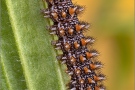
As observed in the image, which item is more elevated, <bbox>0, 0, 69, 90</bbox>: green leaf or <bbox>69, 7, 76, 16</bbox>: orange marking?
<bbox>69, 7, 76, 16</bbox>: orange marking

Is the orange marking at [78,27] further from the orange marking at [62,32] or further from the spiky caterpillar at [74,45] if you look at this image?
the orange marking at [62,32]

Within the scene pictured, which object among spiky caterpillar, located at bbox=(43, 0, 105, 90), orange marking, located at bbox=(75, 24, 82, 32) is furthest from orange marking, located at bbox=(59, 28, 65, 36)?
orange marking, located at bbox=(75, 24, 82, 32)

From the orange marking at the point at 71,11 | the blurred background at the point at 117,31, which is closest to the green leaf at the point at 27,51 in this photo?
the orange marking at the point at 71,11

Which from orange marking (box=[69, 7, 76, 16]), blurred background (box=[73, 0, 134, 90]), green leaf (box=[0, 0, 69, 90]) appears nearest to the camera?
green leaf (box=[0, 0, 69, 90])

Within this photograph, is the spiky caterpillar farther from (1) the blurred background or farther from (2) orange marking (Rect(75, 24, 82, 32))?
(1) the blurred background

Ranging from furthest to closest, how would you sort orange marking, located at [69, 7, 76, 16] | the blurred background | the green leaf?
the blurred background, orange marking, located at [69, 7, 76, 16], the green leaf

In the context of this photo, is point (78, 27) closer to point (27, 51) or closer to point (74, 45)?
point (74, 45)

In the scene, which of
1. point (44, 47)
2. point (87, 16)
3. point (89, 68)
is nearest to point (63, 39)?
point (44, 47)
